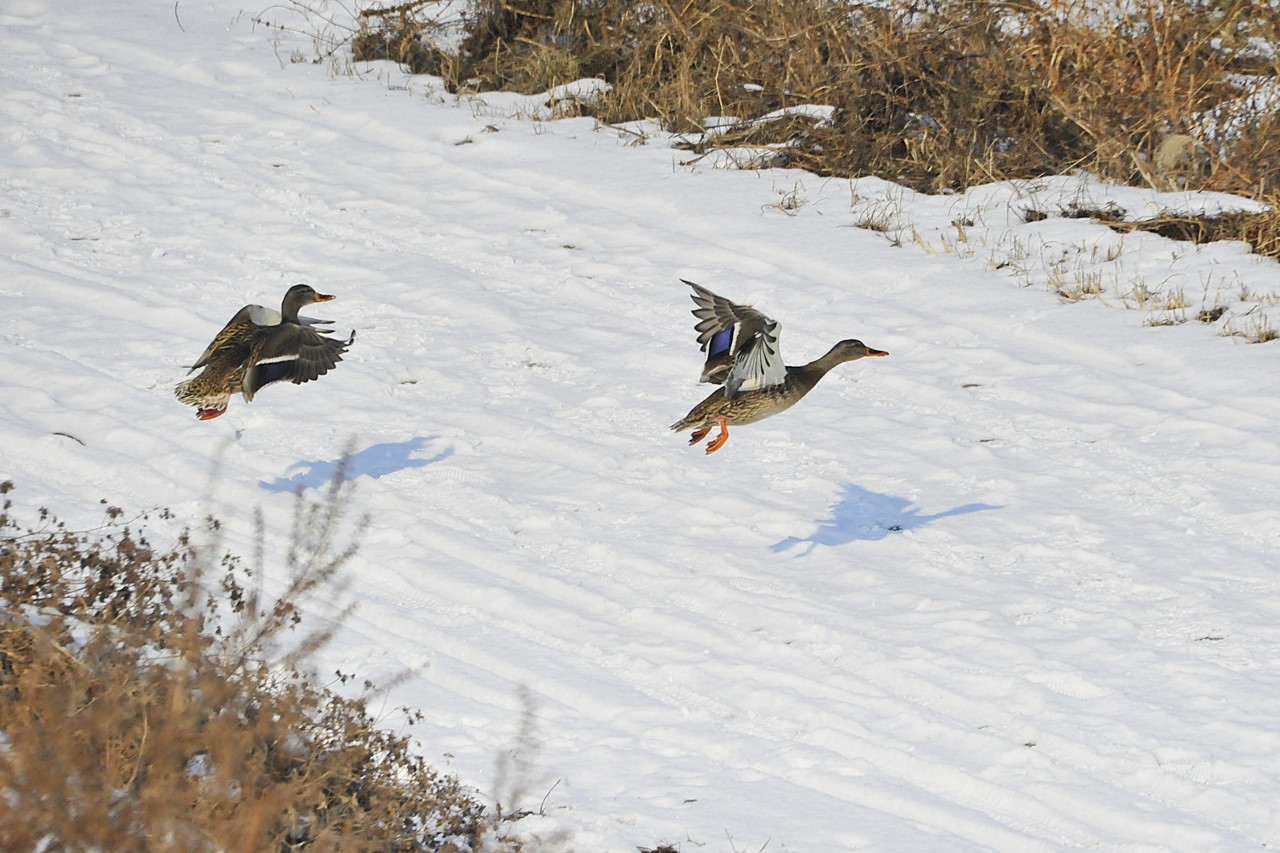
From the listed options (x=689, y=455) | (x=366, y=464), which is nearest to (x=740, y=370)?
(x=689, y=455)

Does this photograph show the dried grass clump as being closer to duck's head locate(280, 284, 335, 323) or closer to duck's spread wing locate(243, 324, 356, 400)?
duck's spread wing locate(243, 324, 356, 400)

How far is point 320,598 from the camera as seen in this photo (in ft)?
20.3

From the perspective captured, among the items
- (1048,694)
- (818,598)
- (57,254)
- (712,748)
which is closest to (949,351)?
(818,598)

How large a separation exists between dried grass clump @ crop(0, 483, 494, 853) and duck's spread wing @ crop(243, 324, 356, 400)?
50.1 inches

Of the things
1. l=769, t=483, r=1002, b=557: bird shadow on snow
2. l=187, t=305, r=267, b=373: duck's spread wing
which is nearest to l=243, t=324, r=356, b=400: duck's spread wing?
l=187, t=305, r=267, b=373: duck's spread wing

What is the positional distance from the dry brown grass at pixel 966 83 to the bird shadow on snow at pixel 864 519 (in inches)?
137

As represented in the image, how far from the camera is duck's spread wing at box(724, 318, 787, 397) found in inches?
251

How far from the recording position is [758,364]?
6.55 metres

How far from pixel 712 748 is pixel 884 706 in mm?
689

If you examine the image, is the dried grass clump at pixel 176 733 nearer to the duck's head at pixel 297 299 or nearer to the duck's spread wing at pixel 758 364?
the duck's head at pixel 297 299

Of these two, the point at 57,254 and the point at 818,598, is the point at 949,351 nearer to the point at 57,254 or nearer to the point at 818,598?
the point at 818,598

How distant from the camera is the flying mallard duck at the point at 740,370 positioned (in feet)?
21.1

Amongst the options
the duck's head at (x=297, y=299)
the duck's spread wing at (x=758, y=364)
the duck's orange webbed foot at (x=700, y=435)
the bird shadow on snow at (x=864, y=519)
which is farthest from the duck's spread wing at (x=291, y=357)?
the bird shadow on snow at (x=864, y=519)

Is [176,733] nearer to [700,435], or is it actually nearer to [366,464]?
[700,435]
